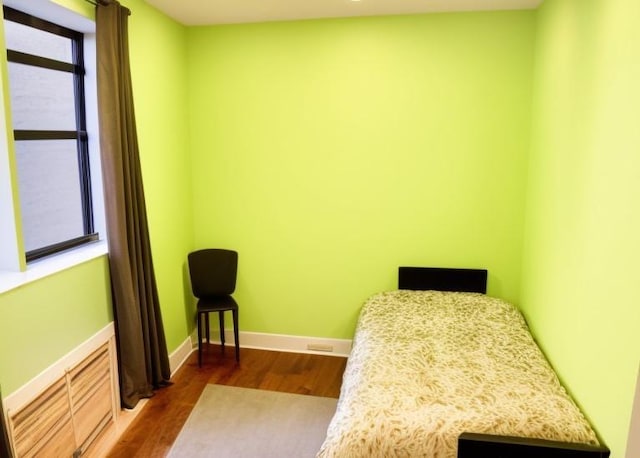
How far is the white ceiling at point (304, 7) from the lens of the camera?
2.98 meters

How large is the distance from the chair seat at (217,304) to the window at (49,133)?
96cm

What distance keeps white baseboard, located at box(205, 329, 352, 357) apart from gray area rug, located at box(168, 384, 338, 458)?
0.67 meters

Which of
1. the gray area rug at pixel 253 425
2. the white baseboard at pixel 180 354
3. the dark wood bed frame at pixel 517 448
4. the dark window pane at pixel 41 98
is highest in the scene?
the dark window pane at pixel 41 98

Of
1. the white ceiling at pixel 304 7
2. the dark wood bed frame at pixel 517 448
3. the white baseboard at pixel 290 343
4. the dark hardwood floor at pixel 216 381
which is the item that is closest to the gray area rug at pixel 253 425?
the dark hardwood floor at pixel 216 381

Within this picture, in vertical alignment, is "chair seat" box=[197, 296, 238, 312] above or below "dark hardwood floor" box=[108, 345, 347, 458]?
above

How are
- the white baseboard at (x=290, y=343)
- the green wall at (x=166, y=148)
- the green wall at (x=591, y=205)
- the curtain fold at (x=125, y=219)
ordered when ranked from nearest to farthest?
the green wall at (x=591, y=205) < the curtain fold at (x=125, y=219) < the green wall at (x=166, y=148) < the white baseboard at (x=290, y=343)

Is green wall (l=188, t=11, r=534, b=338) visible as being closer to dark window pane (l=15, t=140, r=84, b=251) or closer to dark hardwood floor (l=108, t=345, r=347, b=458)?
dark hardwood floor (l=108, t=345, r=347, b=458)

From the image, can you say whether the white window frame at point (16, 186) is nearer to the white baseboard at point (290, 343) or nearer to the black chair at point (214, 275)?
the black chair at point (214, 275)

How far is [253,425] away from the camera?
281cm

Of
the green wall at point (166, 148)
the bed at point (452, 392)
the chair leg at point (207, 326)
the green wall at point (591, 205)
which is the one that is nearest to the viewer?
the green wall at point (591, 205)

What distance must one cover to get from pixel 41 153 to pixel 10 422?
1.36 meters

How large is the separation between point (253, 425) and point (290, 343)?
41.9 inches

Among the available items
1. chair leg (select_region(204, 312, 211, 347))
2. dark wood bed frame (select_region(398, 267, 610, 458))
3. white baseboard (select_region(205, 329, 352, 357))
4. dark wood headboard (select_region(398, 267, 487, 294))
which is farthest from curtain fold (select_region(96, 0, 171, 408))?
dark wood bed frame (select_region(398, 267, 610, 458))

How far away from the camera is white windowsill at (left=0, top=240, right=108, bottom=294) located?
6.72 ft
